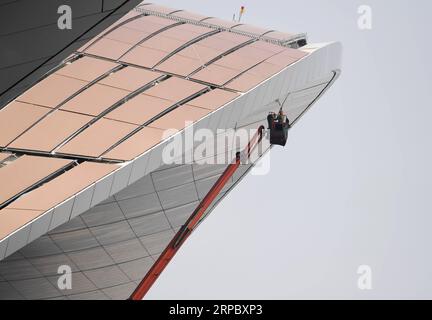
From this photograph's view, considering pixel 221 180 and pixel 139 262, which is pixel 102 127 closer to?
pixel 221 180

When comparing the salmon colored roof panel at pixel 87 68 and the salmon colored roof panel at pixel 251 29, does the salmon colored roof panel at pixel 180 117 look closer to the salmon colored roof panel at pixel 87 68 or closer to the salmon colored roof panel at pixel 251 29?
the salmon colored roof panel at pixel 87 68

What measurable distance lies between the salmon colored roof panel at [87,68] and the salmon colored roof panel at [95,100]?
→ 663mm

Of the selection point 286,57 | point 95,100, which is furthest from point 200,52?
point 95,100

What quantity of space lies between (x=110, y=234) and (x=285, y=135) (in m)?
8.33

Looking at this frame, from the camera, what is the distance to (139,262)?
38.6 meters

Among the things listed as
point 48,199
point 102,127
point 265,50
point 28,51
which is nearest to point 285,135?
point 265,50

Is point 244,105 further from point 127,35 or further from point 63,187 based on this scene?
point 63,187

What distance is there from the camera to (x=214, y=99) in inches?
1110

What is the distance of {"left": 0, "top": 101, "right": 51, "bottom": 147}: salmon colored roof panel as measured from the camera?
2477 cm

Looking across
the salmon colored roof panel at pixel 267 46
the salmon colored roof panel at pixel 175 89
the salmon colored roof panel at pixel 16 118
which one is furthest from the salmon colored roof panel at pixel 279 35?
the salmon colored roof panel at pixel 16 118

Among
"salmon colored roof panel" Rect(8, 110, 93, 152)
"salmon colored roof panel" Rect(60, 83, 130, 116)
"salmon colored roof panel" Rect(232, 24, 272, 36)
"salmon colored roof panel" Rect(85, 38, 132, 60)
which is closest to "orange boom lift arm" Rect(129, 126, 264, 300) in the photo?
"salmon colored roof panel" Rect(232, 24, 272, 36)

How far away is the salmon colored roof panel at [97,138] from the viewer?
24.9 m

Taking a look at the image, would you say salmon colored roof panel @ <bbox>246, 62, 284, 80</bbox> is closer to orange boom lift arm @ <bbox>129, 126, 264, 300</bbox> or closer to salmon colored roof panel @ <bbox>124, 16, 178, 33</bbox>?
orange boom lift arm @ <bbox>129, 126, 264, 300</bbox>

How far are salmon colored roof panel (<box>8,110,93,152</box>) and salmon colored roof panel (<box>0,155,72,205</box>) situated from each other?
49 centimetres
